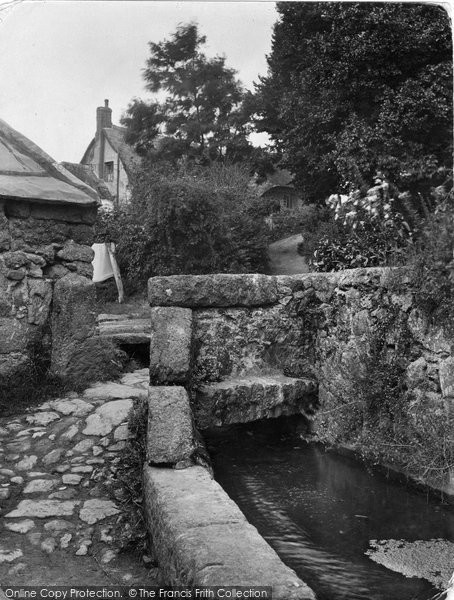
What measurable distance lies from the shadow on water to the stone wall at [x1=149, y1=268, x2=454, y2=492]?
14.9 inches

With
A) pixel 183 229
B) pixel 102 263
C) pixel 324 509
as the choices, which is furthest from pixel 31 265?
pixel 102 263

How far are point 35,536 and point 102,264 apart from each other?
13623 millimetres

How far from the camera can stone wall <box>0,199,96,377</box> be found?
477 centimetres

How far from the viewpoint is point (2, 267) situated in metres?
4.79

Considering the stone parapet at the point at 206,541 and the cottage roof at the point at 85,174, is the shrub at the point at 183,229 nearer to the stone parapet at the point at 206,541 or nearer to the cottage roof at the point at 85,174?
the cottage roof at the point at 85,174

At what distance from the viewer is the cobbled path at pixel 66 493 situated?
2.65m

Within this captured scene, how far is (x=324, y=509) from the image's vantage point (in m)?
3.18

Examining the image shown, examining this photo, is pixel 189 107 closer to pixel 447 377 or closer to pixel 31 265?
pixel 31 265

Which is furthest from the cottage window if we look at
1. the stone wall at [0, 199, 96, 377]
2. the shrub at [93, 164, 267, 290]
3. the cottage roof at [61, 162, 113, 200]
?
the stone wall at [0, 199, 96, 377]

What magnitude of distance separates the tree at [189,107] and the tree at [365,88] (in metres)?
1.21

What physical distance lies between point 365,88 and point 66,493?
11.6 metres

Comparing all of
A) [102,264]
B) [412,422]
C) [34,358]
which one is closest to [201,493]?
[412,422]

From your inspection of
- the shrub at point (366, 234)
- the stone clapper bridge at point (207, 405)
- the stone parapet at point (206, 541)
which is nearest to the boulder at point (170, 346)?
the stone clapper bridge at point (207, 405)

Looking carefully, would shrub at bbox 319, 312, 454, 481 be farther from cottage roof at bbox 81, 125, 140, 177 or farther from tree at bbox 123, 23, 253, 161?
cottage roof at bbox 81, 125, 140, 177
